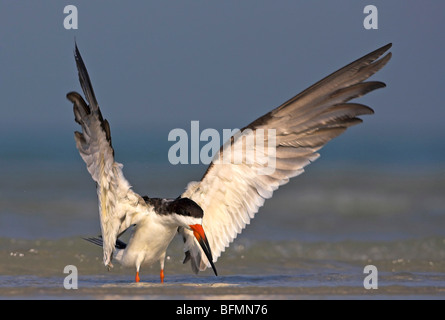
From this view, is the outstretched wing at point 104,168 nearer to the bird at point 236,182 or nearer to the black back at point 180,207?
the bird at point 236,182

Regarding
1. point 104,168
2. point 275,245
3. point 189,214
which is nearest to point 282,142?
point 189,214

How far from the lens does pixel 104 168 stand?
34.9 ft

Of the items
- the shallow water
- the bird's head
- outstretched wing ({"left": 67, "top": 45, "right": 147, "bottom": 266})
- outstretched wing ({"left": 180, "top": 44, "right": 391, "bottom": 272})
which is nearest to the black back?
→ the bird's head

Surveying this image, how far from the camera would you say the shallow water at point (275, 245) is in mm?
11219

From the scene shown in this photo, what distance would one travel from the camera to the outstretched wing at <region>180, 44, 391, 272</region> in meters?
11.2

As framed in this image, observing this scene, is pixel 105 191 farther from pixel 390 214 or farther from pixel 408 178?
pixel 408 178

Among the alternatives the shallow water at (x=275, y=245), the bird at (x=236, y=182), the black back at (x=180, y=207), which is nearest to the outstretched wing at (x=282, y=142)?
the bird at (x=236, y=182)

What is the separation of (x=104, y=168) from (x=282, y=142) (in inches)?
87.7

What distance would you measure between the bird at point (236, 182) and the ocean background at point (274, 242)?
543mm

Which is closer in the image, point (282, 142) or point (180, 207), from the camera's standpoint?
point (180, 207)

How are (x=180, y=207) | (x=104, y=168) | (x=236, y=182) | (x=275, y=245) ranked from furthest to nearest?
(x=275, y=245) → (x=236, y=182) → (x=180, y=207) → (x=104, y=168)

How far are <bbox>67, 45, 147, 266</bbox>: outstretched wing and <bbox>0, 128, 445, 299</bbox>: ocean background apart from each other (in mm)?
762

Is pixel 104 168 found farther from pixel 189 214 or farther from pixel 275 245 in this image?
pixel 275 245
